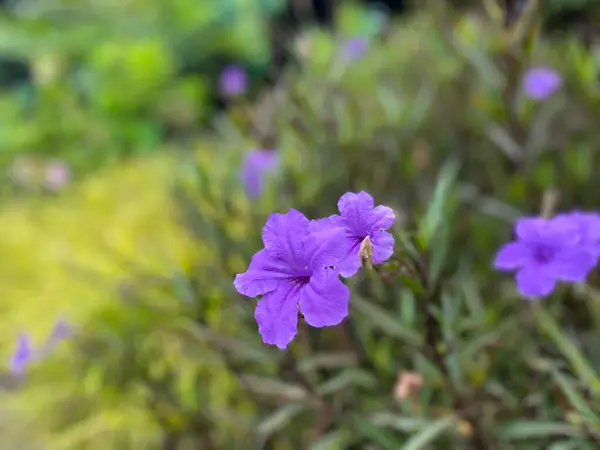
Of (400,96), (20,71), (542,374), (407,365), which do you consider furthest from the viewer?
(20,71)

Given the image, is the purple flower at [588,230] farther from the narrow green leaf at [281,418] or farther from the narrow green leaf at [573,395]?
the narrow green leaf at [281,418]

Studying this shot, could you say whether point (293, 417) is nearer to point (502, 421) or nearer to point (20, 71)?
point (502, 421)

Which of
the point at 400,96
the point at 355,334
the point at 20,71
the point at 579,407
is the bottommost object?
the point at 579,407

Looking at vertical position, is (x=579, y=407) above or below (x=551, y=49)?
below

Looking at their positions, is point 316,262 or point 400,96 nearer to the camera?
point 316,262

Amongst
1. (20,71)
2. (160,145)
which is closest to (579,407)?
(160,145)

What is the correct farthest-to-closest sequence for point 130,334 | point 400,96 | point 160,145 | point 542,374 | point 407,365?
point 160,145 < point 400,96 < point 130,334 < point 407,365 < point 542,374

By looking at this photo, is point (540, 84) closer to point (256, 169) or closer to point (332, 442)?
point (256, 169)
